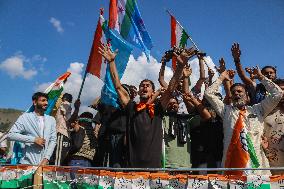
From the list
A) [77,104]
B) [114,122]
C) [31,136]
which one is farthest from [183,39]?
[31,136]

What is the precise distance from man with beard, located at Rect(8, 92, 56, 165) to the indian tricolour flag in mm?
4226

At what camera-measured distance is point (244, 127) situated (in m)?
4.91

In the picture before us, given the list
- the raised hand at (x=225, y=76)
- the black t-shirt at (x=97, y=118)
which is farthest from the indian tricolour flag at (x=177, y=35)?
the raised hand at (x=225, y=76)

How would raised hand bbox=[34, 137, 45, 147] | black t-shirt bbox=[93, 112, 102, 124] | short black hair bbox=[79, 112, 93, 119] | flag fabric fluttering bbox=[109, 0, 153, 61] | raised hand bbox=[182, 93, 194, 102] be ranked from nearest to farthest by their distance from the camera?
raised hand bbox=[34, 137, 45, 147] < raised hand bbox=[182, 93, 194, 102] < black t-shirt bbox=[93, 112, 102, 124] < short black hair bbox=[79, 112, 93, 119] < flag fabric fluttering bbox=[109, 0, 153, 61]

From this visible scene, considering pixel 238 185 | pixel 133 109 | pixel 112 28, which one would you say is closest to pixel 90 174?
pixel 133 109

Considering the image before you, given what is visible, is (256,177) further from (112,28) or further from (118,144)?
(112,28)

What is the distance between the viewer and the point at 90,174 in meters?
4.46

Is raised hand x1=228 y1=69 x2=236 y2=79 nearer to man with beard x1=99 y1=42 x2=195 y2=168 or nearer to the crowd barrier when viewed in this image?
man with beard x1=99 y1=42 x2=195 y2=168

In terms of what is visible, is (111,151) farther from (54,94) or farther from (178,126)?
(54,94)

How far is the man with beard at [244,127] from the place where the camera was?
4.76 meters

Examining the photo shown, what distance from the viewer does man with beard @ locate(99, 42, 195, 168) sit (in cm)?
492

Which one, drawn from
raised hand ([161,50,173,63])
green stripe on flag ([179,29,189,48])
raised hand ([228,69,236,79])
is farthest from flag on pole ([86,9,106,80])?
raised hand ([228,69,236,79])

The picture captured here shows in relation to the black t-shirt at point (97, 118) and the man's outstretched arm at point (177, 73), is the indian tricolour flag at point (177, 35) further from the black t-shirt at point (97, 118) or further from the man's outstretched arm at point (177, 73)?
the man's outstretched arm at point (177, 73)

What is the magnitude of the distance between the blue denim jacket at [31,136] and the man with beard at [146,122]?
154cm
